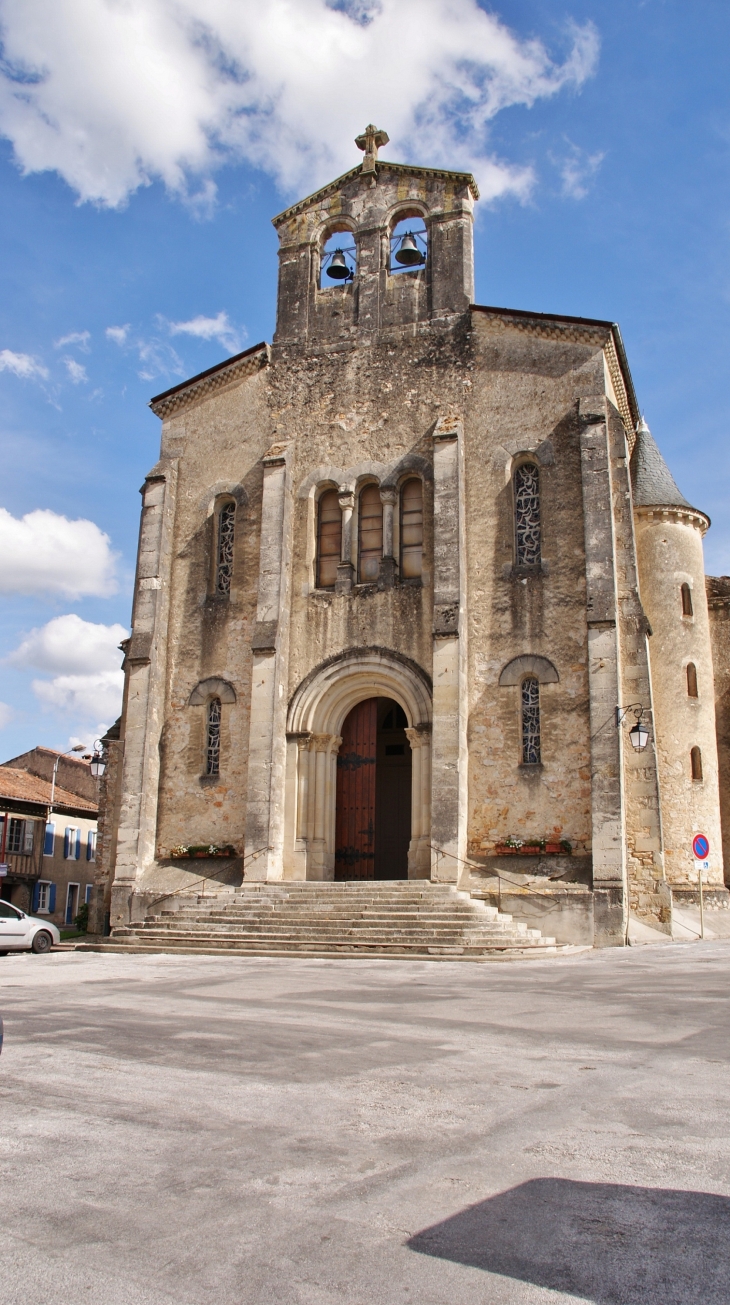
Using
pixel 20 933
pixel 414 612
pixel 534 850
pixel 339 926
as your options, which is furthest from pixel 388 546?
pixel 20 933

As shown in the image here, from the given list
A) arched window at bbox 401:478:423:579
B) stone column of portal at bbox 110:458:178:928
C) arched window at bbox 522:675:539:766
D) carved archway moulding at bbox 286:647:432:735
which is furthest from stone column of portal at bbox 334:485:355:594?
arched window at bbox 522:675:539:766

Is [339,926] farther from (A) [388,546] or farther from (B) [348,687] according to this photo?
(A) [388,546]

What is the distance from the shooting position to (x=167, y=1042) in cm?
705

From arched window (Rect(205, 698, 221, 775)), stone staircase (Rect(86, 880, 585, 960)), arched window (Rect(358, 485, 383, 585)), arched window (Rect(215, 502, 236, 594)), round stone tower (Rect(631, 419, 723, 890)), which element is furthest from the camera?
arched window (Rect(215, 502, 236, 594))

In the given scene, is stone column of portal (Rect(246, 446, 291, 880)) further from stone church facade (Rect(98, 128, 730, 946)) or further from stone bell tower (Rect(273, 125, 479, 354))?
stone bell tower (Rect(273, 125, 479, 354))

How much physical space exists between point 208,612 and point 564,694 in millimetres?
7764

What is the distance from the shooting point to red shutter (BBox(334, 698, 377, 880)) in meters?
19.8

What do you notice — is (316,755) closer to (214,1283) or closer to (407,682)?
(407,682)

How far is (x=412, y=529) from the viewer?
19.8m

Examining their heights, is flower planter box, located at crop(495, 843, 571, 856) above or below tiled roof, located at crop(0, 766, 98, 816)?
below

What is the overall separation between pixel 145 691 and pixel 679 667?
11.3 m

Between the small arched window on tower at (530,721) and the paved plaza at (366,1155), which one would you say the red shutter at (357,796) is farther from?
the paved plaza at (366,1155)

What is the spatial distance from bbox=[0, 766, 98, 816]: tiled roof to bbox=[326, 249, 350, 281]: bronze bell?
21647 mm

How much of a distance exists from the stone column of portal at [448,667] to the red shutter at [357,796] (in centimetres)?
276
